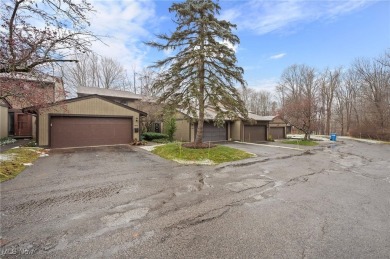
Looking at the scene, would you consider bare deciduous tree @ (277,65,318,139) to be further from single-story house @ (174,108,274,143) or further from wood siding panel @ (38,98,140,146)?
wood siding panel @ (38,98,140,146)

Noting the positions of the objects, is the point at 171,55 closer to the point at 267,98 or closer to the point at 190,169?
the point at 190,169

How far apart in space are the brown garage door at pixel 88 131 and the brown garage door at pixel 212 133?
23.3ft

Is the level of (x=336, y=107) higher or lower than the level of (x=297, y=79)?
lower

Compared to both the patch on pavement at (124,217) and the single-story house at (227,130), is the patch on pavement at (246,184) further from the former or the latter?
the single-story house at (227,130)

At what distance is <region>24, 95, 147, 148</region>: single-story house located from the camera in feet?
40.6

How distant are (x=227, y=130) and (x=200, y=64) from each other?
1143 centimetres

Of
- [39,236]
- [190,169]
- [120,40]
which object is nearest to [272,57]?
[190,169]

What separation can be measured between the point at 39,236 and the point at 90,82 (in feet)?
117

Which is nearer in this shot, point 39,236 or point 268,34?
point 39,236

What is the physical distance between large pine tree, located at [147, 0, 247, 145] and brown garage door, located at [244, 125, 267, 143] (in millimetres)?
10388

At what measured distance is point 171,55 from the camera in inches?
438

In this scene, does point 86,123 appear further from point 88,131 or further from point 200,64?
point 200,64

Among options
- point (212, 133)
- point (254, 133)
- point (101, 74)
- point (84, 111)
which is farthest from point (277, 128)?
point (101, 74)

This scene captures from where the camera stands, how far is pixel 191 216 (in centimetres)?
371
